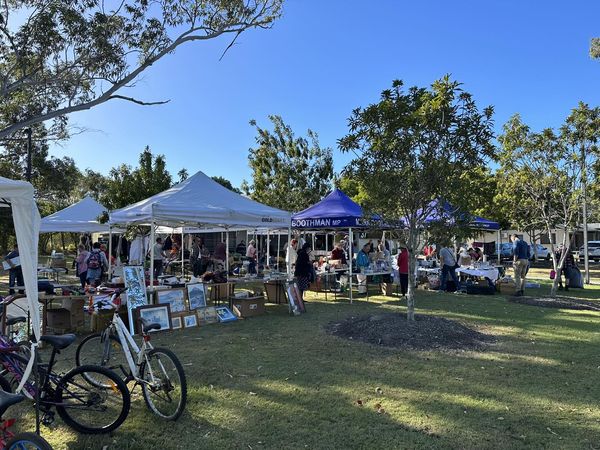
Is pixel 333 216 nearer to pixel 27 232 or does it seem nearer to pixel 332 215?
pixel 332 215

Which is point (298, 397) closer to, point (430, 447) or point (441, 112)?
point (430, 447)

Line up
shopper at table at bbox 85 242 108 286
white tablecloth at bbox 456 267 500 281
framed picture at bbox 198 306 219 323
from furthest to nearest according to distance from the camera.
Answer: white tablecloth at bbox 456 267 500 281 → shopper at table at bbox 85 242 108 286 → framed picture at bbox 198 306 219 323

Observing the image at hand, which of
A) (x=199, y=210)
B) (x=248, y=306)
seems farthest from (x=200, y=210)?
(x=248, y=306)

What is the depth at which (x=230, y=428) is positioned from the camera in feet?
13.1

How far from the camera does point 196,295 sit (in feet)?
29.8

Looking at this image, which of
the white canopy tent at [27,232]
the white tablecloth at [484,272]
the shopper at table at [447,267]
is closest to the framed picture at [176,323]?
the white canopy tent at [27,232]

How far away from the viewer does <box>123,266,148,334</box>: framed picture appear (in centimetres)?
785

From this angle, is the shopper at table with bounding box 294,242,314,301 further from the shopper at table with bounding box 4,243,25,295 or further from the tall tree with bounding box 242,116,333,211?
the tall tree with bounding box 242,116,333,211

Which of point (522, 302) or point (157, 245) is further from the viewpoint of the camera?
point (157, 245)

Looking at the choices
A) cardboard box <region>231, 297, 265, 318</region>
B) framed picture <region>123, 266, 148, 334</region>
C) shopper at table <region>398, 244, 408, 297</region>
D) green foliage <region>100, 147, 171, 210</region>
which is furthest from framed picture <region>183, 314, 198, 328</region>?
green foliage <region>100, 147, 171, 210</region>

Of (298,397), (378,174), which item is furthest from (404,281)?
(298,397)

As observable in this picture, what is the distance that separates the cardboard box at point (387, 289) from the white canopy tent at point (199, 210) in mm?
4000

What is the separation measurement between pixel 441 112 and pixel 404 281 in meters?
6.06

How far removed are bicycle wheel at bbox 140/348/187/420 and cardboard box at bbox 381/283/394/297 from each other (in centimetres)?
956
